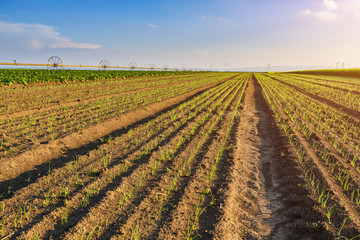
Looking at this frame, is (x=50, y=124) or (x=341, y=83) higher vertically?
(x=341, y=83)

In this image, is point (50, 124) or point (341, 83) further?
point (341, 83)

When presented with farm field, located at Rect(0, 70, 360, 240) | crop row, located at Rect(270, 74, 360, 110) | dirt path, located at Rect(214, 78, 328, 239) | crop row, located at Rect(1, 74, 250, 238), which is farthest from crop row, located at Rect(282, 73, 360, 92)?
crop row, located at Rect(1, 74, 250, 238)

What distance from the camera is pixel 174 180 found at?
179 inches

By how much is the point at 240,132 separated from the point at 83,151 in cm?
584

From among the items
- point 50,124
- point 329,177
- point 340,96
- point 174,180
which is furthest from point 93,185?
point 340,96

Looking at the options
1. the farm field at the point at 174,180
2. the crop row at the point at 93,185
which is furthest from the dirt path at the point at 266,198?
the crop row at the point at 93,185

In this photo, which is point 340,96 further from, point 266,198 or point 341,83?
point 341,83

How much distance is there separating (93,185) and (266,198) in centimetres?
359

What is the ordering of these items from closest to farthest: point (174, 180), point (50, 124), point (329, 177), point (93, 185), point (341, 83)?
point (93, 185), point (174, 180), point (329, 177), point (50, 124), point (341, 83)

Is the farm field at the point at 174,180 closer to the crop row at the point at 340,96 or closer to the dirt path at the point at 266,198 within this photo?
the dirt path at the point at 266,198

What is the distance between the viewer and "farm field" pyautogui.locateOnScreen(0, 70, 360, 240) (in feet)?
10.8

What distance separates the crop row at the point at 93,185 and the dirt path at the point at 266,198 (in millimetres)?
1732

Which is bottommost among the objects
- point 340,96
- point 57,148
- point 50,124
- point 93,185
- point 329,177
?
point 329,177

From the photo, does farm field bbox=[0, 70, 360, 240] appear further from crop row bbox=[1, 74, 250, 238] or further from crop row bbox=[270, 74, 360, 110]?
crop row bbox=[270, 74, 360, 110]
